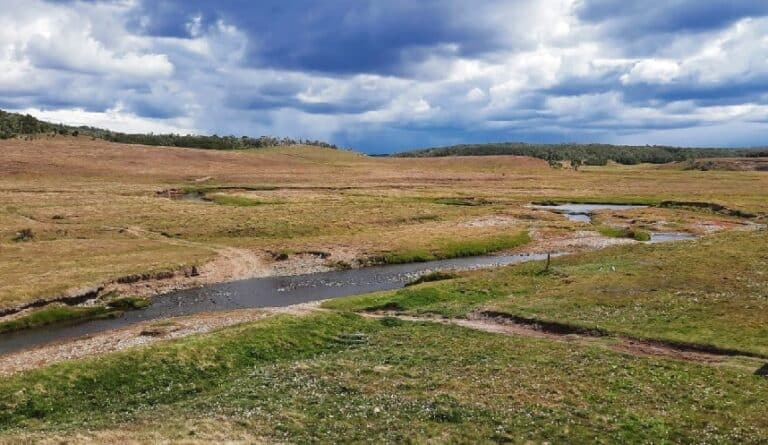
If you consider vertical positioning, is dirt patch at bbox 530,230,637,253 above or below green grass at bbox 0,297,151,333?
above

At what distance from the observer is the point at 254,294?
54.0 metres

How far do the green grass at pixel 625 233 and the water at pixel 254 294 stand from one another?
23.0 meters

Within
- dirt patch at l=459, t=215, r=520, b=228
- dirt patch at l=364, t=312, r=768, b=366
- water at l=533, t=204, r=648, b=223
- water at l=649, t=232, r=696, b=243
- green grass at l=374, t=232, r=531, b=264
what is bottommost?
green grass at l=374, t=232, r=531, b=264

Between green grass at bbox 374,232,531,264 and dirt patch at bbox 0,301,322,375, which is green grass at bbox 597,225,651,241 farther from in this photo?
dirt patch at bbox 0,301,322,375

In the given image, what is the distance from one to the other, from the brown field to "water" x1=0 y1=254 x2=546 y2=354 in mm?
3331

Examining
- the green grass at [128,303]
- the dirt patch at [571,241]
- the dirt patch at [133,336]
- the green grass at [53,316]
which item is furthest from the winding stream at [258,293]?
the dirt patch at [571,241]

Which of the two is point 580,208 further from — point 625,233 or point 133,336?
point 133,336

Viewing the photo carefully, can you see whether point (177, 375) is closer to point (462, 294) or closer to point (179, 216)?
point (462, 294)

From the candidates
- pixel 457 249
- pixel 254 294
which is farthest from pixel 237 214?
pixel 254 294

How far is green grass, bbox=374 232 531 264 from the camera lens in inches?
2778

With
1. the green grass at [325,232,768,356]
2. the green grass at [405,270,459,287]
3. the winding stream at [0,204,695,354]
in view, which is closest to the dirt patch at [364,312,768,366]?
the green grass at [325,232,768,356]

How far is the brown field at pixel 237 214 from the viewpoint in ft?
207

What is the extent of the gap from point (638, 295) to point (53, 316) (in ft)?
139

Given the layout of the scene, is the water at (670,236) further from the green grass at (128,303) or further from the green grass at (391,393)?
the green grass at (128,303)
